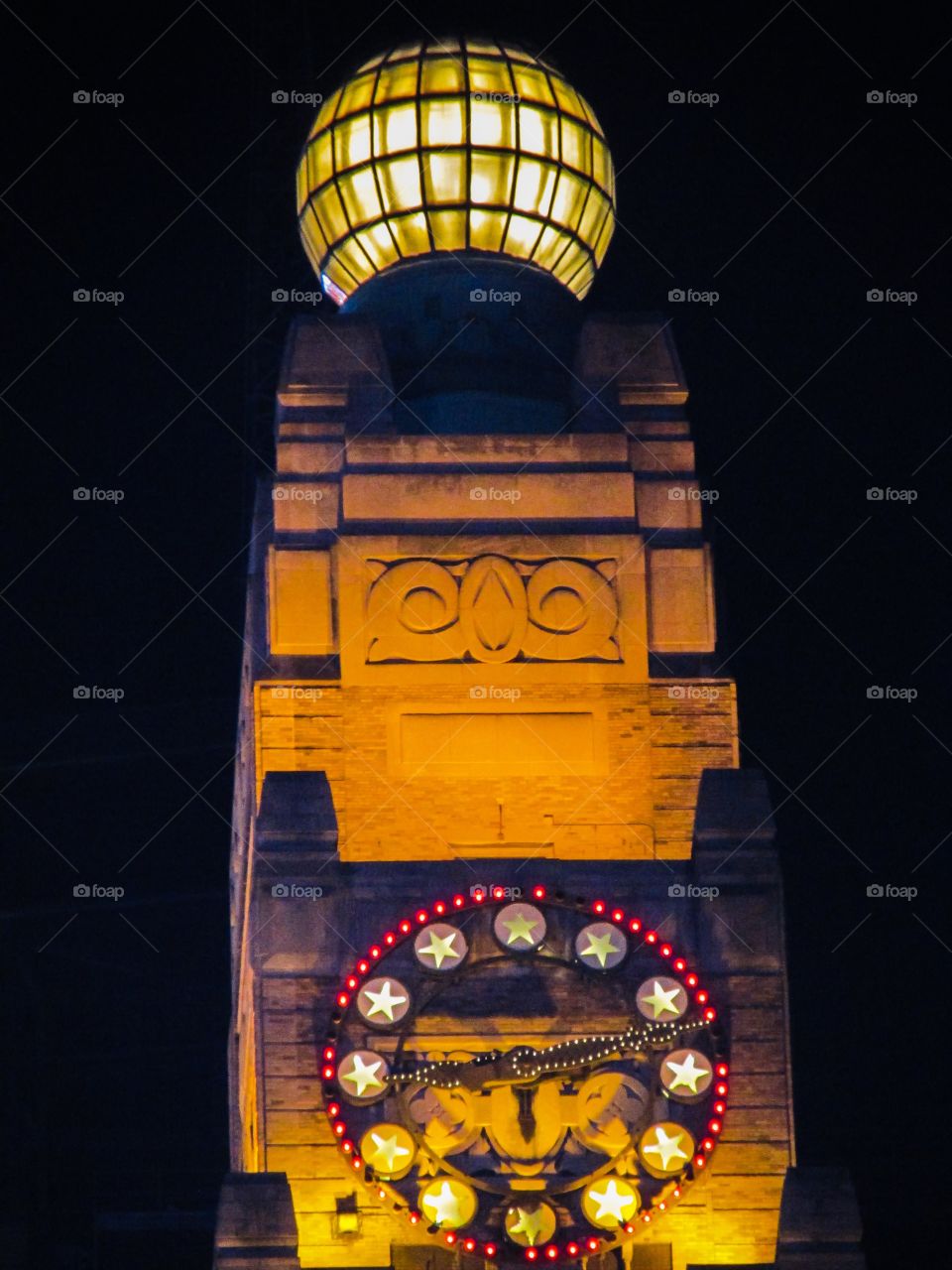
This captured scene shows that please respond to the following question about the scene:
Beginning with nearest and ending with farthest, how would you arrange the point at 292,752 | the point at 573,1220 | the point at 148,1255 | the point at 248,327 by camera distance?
the point at 573,1220 → the point at 292,752 → the point at 148,1255 → the point at 248,327

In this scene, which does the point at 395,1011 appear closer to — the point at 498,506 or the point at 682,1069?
the point at 682,1069

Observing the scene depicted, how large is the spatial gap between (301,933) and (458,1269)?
15.3 ft

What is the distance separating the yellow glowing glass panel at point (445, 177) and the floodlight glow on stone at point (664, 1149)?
15.0 meters

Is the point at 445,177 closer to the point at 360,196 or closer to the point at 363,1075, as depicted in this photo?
the point at 360,196

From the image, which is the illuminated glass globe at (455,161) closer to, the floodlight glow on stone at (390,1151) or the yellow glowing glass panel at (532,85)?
the yellow glowing glass panel at (532,85)

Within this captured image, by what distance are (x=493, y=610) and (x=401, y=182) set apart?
7.15 metres

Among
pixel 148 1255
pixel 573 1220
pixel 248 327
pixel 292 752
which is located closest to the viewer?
pixel 573 1220

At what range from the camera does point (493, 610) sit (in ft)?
163

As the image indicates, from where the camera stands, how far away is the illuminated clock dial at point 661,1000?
45562mm

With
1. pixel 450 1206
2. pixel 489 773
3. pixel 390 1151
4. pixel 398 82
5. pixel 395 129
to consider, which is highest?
pixel 398 82

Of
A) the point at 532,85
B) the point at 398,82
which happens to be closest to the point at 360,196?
the point at 398,82

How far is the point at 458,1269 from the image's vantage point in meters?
45.1

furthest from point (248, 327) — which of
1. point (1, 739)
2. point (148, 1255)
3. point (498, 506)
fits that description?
point (498, 506)

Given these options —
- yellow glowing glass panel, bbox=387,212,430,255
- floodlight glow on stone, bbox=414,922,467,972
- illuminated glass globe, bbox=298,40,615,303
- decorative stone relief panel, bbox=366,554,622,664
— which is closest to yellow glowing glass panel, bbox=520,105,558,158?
illuminated glass globe, bbox=298,40,615,303
